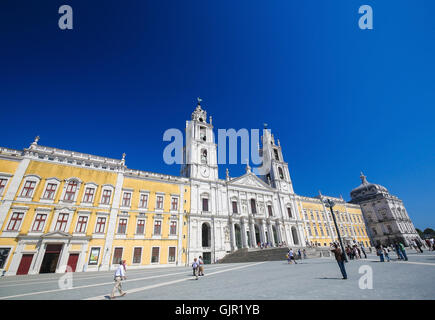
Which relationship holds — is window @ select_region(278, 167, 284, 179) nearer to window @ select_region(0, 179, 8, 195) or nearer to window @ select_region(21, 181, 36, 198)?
window @ select_region(21, 181, 36, 198)

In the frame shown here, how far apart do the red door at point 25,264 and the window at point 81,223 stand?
4.06 m

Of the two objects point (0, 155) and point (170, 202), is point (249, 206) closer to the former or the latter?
point (170, 202)

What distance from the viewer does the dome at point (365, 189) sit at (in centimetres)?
5539

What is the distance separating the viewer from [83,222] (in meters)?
20.8

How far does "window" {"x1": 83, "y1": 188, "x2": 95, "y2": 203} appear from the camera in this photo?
859 inches

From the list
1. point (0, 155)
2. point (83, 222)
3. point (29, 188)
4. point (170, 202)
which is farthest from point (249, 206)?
point (0, 155)

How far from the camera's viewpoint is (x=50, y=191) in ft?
67.1

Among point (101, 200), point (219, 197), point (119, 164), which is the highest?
point (119, 164)

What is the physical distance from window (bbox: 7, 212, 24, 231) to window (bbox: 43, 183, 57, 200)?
2349 millimetres

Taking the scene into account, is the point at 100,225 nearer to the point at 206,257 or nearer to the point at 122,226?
the point at 122,226

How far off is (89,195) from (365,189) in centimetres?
7069

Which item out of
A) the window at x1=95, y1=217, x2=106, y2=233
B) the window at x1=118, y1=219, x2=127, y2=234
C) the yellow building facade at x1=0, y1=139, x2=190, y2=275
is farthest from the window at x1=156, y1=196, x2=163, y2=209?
the window at x1=95, y1=217, x2=106, y2=233
